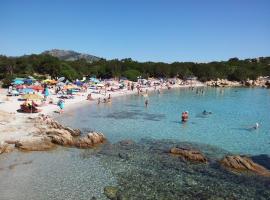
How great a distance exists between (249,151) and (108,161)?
11.3 m

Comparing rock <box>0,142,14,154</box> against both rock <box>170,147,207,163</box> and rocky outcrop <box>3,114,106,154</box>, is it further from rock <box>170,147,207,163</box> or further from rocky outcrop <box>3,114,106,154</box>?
rock <box>170,147,207,163</box>

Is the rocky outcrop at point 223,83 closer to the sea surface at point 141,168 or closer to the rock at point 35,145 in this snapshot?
the sea surface at point 141,168


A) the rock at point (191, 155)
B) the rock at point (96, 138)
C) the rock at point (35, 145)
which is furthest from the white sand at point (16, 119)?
the rock at point (191, 155)

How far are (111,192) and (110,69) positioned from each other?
80.9 m

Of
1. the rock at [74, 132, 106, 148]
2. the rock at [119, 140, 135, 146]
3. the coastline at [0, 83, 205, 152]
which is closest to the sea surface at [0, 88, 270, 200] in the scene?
the rock at [119, 140, 135, 146]

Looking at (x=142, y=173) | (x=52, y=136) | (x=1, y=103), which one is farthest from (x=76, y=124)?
(x=142, y=173)

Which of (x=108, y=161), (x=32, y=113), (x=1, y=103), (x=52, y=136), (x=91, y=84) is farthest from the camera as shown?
(x=91, y=84)

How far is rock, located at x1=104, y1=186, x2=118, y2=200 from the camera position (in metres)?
15.6

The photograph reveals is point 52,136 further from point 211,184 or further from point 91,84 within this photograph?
point 91,84

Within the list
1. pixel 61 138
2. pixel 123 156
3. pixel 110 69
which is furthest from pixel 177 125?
pixel 110 69

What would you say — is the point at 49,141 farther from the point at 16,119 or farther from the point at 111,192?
the point at 111,192

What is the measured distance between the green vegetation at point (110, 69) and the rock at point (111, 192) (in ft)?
162

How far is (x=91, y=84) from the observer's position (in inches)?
2795

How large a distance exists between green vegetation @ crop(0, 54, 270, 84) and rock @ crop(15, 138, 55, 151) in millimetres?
40576
